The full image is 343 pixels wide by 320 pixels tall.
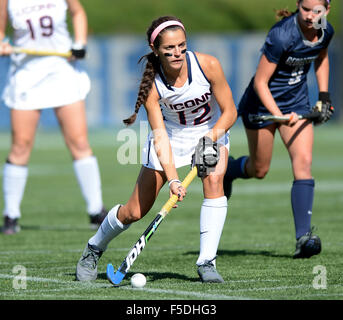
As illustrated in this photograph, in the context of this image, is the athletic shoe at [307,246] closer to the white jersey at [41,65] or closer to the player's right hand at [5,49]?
the white jersey at [41,65]

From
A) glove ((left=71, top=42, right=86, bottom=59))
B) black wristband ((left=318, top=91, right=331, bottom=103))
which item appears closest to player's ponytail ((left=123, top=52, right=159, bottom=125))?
black wristband ((left=318, top=91, right=331, bottom=103))

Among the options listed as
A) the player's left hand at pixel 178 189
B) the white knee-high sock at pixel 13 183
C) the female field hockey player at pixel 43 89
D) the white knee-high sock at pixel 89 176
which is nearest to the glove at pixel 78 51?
the female field hockey player at pixel 43 89

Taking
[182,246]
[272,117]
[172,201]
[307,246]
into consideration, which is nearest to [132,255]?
[172,201]

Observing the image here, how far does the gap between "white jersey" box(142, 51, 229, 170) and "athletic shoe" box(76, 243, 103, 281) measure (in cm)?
64

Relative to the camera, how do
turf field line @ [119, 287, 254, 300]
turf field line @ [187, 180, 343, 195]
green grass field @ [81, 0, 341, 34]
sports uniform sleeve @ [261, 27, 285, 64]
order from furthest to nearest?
green grass field @ [81, 0, 341, 34] → turf field line @ [187, 180, 343, 195] → sports uniform sleeve @ [261, 27, 285, 64] → turf field line @ [119, 287, 254, 300]

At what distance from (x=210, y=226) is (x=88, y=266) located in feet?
2.62

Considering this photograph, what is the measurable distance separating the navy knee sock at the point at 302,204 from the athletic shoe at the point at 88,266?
5.32 feet

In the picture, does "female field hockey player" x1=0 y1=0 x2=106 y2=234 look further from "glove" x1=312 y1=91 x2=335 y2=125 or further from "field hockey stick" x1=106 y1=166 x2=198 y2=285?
"field hockey stick" x1=106 y1=166 x2=198 y2=285

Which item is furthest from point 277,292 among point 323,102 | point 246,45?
point 246,45

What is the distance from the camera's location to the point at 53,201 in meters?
11.1

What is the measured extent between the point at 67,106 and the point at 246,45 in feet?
63.4

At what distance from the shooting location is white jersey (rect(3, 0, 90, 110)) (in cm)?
834

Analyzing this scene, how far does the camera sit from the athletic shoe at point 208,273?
17.8ft

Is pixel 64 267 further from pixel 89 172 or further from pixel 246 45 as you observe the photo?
pixel 246 45
